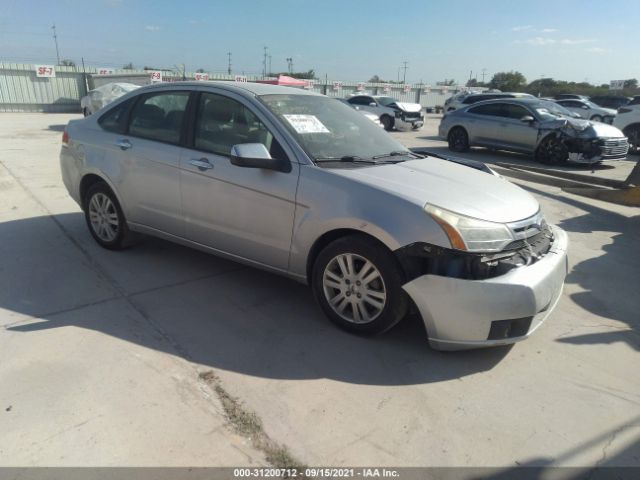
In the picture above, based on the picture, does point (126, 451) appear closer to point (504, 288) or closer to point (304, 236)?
point (304, 236)

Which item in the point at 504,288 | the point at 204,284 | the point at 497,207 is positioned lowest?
the point at 204,284

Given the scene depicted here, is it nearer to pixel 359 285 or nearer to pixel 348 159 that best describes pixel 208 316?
pixel 359 285

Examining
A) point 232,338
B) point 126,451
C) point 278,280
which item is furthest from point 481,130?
point 126,451

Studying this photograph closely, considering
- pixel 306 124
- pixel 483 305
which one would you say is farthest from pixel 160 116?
pixel 483 305

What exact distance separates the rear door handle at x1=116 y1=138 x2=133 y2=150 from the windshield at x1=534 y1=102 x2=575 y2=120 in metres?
10.6

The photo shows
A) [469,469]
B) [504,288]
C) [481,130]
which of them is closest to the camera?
[469,469]

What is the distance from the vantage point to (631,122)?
13.8m

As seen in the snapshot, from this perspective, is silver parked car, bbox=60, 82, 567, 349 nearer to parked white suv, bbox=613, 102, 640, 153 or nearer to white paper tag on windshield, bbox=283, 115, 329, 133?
white paper tag on windshield, bbox=283, 115, 329, 133

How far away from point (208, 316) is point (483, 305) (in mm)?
2017

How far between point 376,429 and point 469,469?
1.62 feet

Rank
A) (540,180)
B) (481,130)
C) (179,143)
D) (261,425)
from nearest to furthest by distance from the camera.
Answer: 1. (261,425)
2. (179,143)
3. (540,180)
4. (481,130)

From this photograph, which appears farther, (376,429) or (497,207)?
(497,207)

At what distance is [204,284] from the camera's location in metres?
4.23

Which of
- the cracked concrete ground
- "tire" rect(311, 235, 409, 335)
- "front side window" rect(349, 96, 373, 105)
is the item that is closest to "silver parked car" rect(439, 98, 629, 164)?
"front side window" rect(349, 96, 373, 105)
